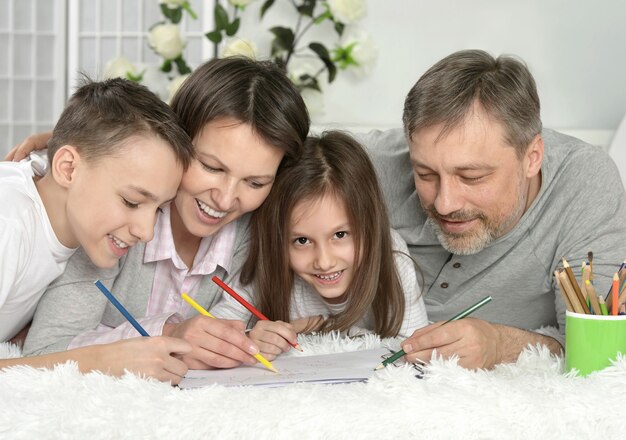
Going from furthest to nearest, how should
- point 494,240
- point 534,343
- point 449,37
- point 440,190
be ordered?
1. point 449,37
2. point 494,240
3. point 440,190
4. point 534,343

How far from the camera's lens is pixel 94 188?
1615mm

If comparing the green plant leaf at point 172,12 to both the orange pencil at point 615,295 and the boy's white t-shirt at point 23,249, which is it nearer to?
the boy's white t-shirt at point 23,249

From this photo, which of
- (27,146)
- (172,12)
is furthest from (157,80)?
(27,146)

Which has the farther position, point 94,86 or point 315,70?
point 315,70

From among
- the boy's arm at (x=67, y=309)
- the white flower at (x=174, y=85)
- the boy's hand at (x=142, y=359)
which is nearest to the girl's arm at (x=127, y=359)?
the boy's hand at (x=142, y=359)

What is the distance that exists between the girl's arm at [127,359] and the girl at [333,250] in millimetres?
500

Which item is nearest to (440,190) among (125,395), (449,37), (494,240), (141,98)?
(494,240)

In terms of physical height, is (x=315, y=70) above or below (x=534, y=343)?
above

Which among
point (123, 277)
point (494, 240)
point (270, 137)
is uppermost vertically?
point (270, 137)

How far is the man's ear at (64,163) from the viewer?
1.63m

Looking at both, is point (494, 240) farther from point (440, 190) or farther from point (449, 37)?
point (449, 37)

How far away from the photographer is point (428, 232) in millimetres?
2047

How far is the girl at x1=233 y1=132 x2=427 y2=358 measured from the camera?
184cm

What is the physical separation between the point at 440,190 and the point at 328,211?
25 cm
